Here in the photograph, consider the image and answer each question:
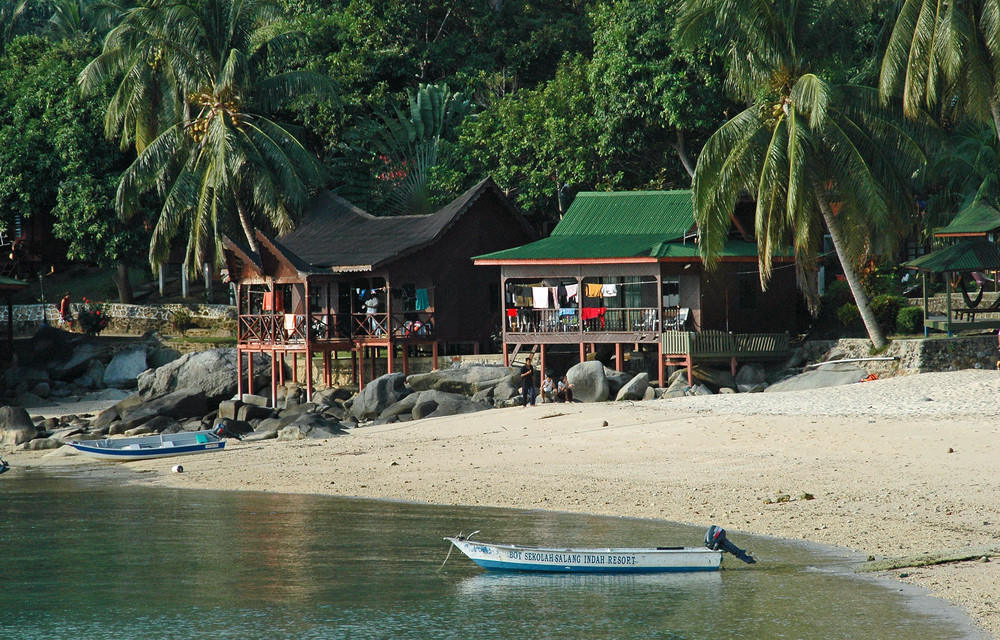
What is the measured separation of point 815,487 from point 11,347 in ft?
108

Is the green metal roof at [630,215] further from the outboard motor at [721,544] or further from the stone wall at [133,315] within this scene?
the outboard motor at [721,544]

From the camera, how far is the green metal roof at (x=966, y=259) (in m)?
28.5

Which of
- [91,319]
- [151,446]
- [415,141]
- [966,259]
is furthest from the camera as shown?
[415,141]

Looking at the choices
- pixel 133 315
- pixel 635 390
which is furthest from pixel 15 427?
pixel 635 390

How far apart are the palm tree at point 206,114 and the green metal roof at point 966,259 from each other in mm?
19875

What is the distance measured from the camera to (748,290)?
107 feet

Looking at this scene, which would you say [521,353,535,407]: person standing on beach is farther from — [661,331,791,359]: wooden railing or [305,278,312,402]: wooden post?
[305,278,312,402]: wooden post

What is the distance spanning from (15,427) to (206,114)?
13.2 meters

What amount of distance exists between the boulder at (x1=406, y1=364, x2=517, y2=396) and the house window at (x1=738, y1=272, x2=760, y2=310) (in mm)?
7085

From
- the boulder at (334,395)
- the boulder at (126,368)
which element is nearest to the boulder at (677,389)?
the boulder at (334,395)

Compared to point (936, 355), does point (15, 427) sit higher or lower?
lower

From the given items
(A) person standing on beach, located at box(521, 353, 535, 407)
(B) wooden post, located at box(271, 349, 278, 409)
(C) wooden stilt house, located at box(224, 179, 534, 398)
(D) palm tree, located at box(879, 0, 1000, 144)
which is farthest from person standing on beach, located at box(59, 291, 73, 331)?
(D) palm tree, located at box(879, 0, 1000, 144)

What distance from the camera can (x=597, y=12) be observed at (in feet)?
131

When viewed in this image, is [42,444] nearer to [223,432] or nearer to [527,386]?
[223,432]
